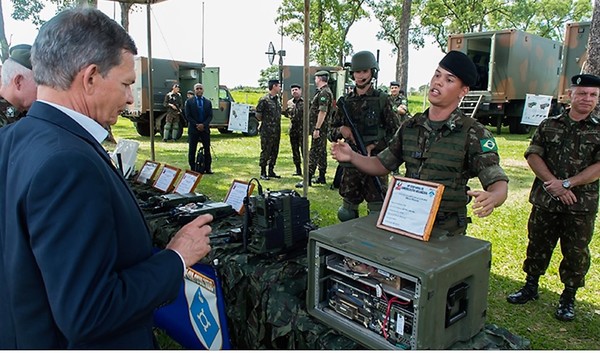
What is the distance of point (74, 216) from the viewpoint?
0.91 m

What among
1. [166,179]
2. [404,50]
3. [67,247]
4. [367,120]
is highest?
[404,50]

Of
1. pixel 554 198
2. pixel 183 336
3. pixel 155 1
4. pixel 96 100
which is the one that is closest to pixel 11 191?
pixel 96 100

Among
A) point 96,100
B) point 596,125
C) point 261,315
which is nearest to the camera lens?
point 96,100

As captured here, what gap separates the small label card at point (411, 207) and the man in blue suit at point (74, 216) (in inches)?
34.4

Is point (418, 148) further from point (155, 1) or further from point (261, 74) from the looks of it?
point (261, 74)

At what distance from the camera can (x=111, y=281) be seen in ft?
3.15

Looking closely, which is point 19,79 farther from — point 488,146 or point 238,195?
point 488,146

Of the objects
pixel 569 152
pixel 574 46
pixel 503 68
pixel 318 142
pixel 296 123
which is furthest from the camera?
pixel 503 68

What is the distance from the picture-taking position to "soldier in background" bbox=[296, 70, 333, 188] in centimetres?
734

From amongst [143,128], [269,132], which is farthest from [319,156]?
[143,128]

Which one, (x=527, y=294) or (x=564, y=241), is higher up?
(x=564, y=241)

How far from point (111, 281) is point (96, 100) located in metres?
0.45

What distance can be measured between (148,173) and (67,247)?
3175 mm

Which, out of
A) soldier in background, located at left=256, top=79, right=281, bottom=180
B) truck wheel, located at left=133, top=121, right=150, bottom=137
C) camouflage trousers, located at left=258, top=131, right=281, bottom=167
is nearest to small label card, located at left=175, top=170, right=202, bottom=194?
soldier in background, located at left=256, top=79, right=281, bottom=180
